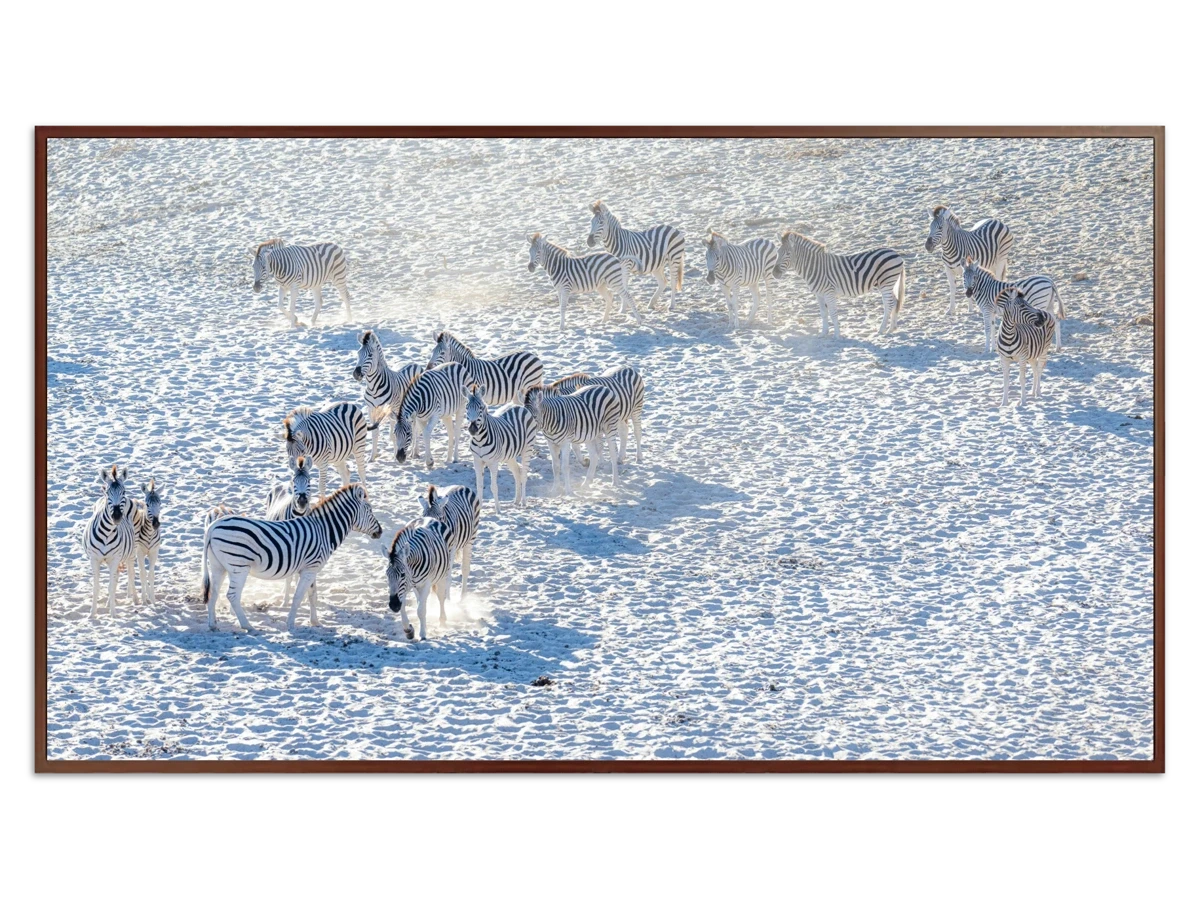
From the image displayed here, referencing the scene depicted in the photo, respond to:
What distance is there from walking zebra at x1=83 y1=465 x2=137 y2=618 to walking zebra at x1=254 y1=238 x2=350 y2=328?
3.12 m

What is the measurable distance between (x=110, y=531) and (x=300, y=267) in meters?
3.48

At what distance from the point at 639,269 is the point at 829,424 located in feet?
7.02

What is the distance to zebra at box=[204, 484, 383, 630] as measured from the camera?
1095 centimetres

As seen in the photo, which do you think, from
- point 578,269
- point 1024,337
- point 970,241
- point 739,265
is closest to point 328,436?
point 578,269

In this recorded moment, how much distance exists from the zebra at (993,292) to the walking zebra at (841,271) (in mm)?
571

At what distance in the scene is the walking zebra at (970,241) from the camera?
1394cm

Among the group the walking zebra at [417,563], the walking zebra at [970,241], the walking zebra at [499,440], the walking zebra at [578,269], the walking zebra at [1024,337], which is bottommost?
A: the walking zebra at [417,563]

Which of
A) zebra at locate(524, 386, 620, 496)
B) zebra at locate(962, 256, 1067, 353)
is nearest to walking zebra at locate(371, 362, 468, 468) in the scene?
zebra at locate(524, 386, 620, 496)

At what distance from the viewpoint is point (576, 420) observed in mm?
12438

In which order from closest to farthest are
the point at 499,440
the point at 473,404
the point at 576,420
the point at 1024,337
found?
the point at 473,404 → the point at 499,440 → the point at 576,420 → the point at 1024,337

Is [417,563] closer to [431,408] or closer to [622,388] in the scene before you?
[431,408]

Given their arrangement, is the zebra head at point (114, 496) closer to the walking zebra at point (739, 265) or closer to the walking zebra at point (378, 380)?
the walking zebra at point (378, 380)

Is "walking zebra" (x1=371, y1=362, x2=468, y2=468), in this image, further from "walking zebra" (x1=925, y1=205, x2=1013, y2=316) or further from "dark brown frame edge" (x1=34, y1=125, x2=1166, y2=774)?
"walking zebra" (x1=925, y1=205, x2=1013, y2=316)
